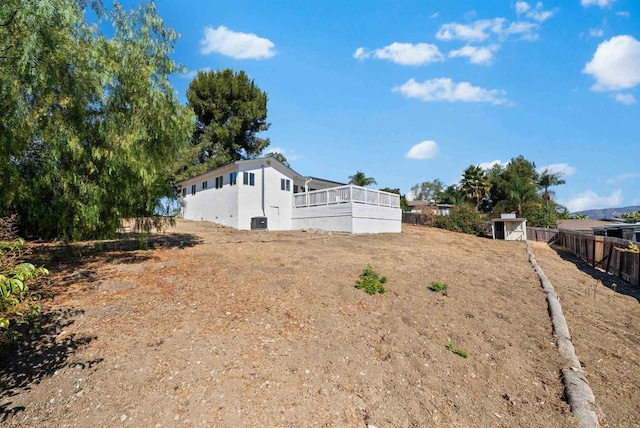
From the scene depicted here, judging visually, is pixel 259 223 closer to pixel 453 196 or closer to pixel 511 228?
pixel 511 228

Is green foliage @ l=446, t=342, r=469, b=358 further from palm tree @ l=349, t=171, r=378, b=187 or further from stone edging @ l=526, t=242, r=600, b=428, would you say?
palm tree @ l=349, t=171, r=378, b=187

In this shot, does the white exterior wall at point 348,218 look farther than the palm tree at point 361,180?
No

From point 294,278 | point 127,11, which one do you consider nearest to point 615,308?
point 294,278

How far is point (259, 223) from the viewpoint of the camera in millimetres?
19219

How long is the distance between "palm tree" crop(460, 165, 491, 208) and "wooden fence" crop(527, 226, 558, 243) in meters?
13.8

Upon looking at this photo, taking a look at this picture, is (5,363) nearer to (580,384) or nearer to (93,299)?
(93,299)

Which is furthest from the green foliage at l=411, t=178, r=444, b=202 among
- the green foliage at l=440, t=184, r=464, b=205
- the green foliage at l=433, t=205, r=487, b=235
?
the green foliage at l=433, t=205, r=487, b=235

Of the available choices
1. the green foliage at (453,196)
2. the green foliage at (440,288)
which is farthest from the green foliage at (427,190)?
the green foliage at (440,288)

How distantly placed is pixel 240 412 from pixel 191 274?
4464 mm

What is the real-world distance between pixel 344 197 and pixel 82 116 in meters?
13.0

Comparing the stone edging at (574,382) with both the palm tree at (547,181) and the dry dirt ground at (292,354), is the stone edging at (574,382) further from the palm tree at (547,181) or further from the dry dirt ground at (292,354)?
the palm tree at (547,181)

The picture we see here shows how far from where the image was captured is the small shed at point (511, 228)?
26064 mm

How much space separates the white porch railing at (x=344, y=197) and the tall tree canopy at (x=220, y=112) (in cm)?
1382

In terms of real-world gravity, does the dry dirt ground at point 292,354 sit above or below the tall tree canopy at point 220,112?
below
